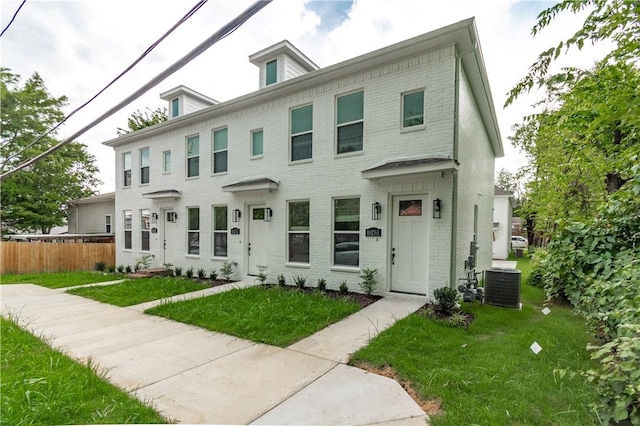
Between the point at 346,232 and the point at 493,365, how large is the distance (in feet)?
15.1

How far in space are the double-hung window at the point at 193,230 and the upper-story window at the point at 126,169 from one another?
4619mm

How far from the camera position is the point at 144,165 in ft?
42.3

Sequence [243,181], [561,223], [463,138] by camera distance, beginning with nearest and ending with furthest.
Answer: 1. [561,223]
2. [463,138]
3. [243,181]

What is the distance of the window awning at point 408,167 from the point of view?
607cm

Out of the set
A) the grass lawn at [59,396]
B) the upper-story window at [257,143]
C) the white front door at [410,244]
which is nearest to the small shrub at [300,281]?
the white front door at [410,244]

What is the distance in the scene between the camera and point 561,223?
4504 mm

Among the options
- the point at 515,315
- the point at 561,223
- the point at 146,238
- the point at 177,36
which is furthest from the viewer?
the point at 146,238

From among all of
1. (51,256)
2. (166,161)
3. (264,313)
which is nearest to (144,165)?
(166,161)

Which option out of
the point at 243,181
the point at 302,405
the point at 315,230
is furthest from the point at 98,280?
the point at 302,405

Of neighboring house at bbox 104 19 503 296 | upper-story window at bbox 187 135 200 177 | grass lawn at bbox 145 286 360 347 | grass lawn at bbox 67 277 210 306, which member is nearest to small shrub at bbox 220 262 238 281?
neighboring house at bbox 104 19 503 296

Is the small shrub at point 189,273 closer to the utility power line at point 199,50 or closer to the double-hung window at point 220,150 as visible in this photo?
the double-hung window at point 220,150

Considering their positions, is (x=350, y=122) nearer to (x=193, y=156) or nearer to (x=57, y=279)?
(x=193, y=156)

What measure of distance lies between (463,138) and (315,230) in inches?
170

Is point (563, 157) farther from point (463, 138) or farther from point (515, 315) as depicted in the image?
point (515, 315)
